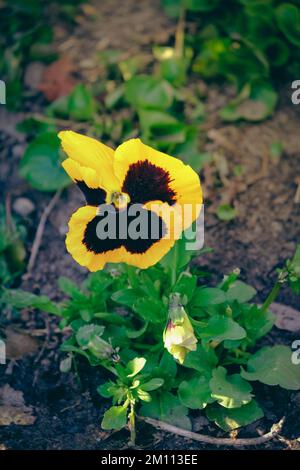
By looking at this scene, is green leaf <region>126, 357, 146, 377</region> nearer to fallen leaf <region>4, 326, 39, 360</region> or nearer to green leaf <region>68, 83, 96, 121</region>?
fallen leaf <region>4, 326, 39, 360</region>

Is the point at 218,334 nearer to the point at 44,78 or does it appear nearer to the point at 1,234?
the point at 1,234

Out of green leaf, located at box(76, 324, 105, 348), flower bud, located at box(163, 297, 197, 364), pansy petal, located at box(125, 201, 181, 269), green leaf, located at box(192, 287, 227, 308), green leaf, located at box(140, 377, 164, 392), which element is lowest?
green leaf, located at box(140, 377, 164, 392)

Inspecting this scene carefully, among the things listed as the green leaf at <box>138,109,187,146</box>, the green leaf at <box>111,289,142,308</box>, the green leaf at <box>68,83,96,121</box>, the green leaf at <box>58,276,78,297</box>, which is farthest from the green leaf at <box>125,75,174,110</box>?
the green leaf at <box>111,289,142,308</box>

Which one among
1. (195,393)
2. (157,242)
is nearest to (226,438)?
(195,393)

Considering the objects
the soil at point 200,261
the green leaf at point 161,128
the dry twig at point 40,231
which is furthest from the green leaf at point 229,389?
the green leaf at point 161,128
